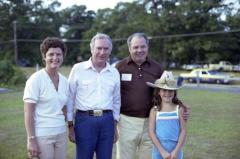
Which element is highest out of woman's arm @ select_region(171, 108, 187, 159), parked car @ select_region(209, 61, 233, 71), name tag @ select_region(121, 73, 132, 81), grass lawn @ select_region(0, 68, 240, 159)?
parked car @ select_region(209, 61, 233, 71)

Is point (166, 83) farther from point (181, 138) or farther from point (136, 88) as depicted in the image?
point (181, 138)

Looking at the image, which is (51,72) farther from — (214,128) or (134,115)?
(214,128)

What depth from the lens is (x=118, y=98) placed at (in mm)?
4355

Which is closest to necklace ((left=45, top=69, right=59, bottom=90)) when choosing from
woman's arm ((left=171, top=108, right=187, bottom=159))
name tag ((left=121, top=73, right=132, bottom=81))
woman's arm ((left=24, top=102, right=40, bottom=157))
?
woman's arm ((left=24, top=102, right=40, bottom=157))

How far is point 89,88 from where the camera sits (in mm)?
4133

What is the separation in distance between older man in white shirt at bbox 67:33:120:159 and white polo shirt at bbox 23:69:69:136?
0.37 meters

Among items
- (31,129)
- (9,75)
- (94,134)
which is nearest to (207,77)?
(9,75)

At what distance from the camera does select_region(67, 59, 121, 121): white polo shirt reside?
4.12 m

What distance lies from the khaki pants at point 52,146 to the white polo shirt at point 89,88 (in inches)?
14.3

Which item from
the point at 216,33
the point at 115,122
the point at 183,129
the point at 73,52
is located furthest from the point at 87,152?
the point at 73,52

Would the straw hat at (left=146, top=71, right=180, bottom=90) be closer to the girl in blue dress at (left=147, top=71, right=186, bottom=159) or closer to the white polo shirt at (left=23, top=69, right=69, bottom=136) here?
the girl in blue dress at (left=147, top=71, right=186, bottom=159)

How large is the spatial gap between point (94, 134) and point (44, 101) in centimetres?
73

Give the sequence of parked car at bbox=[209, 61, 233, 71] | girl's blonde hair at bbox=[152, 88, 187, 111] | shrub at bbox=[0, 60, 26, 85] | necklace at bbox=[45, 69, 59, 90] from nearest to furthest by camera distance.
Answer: necklace at bbox=[45, 69, 59, 90], girl's blonde hair at bbox=[152, 88, 187, 111], shrub at bbox=[0, 60, 26, 85], parked car at bbox=[209, 61, 233, 71]

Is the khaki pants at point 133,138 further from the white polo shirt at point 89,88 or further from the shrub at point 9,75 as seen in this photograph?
the shrub at point 9,75
